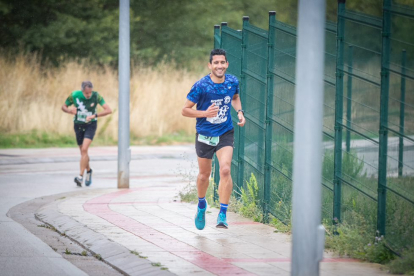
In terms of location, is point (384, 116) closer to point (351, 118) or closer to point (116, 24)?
point (351, 118)

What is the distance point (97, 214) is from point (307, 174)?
5477 mm

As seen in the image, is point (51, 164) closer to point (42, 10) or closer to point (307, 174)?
point (307, 174)

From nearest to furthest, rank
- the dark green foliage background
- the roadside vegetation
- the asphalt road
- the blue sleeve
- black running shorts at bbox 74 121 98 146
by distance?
the roadside vegetation → the asphalt road → the blue sleeve → black running shorts at bbox 74 121 98 146 → the dark green foliage background

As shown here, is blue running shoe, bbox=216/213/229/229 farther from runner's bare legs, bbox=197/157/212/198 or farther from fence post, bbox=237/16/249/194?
fence post, bbox=237/16/249/194

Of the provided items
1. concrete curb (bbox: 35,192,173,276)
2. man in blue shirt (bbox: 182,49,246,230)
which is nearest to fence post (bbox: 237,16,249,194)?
man in blue shirt (bbox: 182,49,246,230)

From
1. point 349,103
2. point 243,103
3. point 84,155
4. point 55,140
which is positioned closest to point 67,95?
point 55,140

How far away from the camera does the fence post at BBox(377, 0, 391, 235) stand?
24.4 feet

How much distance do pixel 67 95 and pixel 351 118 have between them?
20548mm

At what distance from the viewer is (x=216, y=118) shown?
9133 millimetres

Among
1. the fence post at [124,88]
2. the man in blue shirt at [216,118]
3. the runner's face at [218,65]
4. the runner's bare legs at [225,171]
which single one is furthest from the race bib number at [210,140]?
the fence post at [124,88]

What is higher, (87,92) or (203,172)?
(87,92)

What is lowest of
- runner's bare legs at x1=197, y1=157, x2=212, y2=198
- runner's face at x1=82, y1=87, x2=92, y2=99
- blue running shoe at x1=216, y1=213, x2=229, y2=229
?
blue running shoe at x1=216, y1=213, x2=229, y2=229

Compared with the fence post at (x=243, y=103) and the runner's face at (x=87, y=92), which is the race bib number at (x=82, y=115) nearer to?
the runner's face at (x=87, y=92)

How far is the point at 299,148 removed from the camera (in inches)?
225
